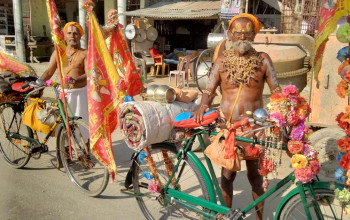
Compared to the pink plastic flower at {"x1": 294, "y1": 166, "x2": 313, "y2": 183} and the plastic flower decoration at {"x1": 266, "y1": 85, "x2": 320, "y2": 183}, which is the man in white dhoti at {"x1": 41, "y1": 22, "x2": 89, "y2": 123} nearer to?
the plastic flower decoration at {"x1": 266, "y1": 85, "x2": 320, "y2": 183}

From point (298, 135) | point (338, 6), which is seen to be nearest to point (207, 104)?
point (298, 135)

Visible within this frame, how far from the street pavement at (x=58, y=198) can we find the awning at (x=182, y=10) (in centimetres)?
731

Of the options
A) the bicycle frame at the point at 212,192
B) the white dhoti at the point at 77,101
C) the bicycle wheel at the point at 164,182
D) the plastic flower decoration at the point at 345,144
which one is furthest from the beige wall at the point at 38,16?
the plastic flower decoration at the point at 345,144

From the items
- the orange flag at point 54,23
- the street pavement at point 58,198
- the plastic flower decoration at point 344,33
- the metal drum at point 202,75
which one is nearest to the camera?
the plastic flower decoration at point 344,33

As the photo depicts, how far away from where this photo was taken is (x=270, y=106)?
83.5 inches

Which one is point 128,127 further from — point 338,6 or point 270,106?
point 338,6

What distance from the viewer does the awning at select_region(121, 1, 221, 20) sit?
1073 cm

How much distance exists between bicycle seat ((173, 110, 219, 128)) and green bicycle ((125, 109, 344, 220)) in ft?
0.31

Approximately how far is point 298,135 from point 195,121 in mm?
781

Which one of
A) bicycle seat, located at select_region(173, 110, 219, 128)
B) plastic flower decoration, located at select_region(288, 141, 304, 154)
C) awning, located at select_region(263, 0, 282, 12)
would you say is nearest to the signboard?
awning, located at select_region(263, 0, 282, 12)

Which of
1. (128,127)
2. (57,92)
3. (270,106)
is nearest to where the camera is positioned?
(270,106)

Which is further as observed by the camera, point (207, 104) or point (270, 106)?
point (207, 104)

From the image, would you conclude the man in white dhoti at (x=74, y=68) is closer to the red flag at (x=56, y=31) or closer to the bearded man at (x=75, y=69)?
the bearded man at (x=75, y=69)

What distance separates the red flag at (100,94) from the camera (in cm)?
308
